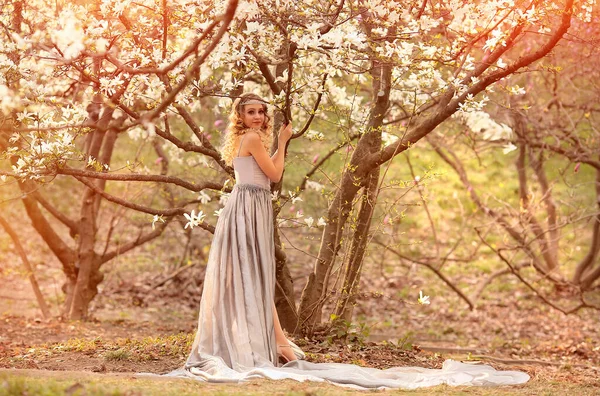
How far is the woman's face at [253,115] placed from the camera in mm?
5559

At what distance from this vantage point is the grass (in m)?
3.80

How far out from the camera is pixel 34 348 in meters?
6.61

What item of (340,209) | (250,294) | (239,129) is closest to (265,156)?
(239,129)

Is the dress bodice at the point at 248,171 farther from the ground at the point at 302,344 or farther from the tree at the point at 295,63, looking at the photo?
the ground at the point at 302,344

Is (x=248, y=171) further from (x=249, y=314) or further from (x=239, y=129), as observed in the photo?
(x=249, y=314)

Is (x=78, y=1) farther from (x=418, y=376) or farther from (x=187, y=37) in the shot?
(x=418, y=376)

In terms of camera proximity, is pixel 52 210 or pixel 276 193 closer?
pixel 276 193

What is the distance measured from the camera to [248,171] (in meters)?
5.58

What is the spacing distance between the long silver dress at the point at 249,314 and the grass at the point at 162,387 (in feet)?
0.87

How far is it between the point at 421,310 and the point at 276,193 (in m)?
6.20

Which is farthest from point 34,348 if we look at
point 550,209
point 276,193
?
point 550,209

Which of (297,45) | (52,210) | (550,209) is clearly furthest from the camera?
(550,209)

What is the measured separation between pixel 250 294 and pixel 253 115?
127 centimetres

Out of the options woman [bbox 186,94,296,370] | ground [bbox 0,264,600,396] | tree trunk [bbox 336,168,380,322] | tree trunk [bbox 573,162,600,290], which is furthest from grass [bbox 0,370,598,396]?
tree trunk [bbox 573,162,600,290]
